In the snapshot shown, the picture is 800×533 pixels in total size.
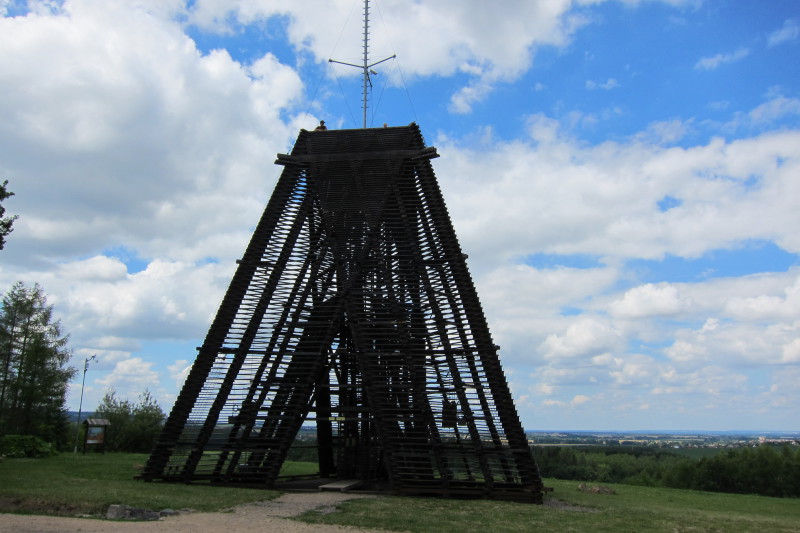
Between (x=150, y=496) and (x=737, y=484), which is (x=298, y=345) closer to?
(x=150, y=496)

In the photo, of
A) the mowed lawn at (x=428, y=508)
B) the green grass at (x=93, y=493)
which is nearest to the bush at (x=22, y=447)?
the green grass at (x=93, y=493)

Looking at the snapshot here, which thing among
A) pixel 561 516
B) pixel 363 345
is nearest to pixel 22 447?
pixel 363 345

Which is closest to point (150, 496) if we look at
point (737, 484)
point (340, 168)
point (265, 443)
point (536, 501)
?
point (265, 443)

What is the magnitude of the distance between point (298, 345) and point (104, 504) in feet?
20.4

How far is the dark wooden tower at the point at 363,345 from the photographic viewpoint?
47.7ft

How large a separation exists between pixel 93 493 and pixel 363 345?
6.52 metres

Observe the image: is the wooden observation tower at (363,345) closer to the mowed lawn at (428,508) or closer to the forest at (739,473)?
the mowed lawn at (428,508)

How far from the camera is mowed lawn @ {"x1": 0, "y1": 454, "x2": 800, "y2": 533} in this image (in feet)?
34.3

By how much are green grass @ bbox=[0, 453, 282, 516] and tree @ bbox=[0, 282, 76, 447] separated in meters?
12.8

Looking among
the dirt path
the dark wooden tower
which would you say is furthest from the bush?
the dirt path

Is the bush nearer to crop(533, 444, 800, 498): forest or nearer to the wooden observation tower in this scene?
the wooden observation tower

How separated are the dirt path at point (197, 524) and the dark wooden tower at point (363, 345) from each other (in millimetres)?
3664

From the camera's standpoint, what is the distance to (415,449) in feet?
48.5

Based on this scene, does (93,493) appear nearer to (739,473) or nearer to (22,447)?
(22,447)
